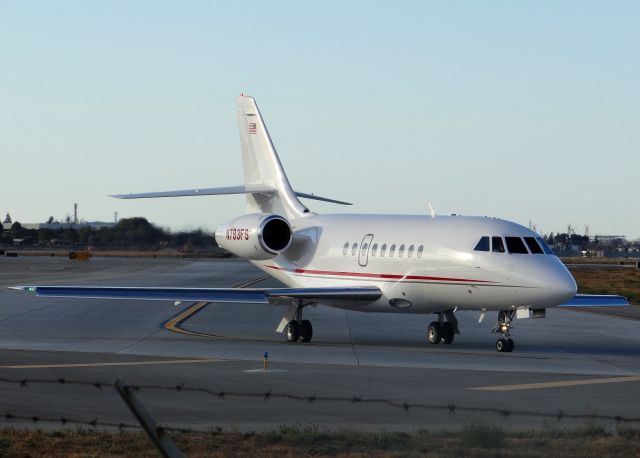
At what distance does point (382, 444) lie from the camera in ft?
39.7

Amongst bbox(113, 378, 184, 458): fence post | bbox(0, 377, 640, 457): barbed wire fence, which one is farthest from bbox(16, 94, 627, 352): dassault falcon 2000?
bbox(113, 378, 184, 458): fence post

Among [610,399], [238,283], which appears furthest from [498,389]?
[238,283]

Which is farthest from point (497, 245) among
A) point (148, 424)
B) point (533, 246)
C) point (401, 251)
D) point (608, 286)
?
point (608, 286)

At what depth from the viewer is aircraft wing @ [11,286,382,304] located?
84.5 ft

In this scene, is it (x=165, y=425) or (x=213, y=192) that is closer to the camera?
(x=165, y=425)

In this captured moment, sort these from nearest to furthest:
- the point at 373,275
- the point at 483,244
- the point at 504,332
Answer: the point at 504,332 < the point at 483,244 < the point at 373,275

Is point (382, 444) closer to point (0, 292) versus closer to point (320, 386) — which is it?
point (320, 386)

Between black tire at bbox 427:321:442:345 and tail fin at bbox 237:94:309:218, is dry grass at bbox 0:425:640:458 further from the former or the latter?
tail fin at bbox 237:94:309:218

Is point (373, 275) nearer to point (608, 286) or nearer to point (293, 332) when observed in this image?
point (293, 332)

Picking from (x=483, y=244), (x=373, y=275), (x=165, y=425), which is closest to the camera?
(x=165, y=425)

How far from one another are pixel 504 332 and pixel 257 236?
656 cm

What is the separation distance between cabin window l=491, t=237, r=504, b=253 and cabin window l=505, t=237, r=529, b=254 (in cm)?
14

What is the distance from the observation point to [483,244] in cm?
2553

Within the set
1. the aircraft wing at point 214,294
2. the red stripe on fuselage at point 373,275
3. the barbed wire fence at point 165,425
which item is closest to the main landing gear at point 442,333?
the red stripe on fuselage at point 373,275
